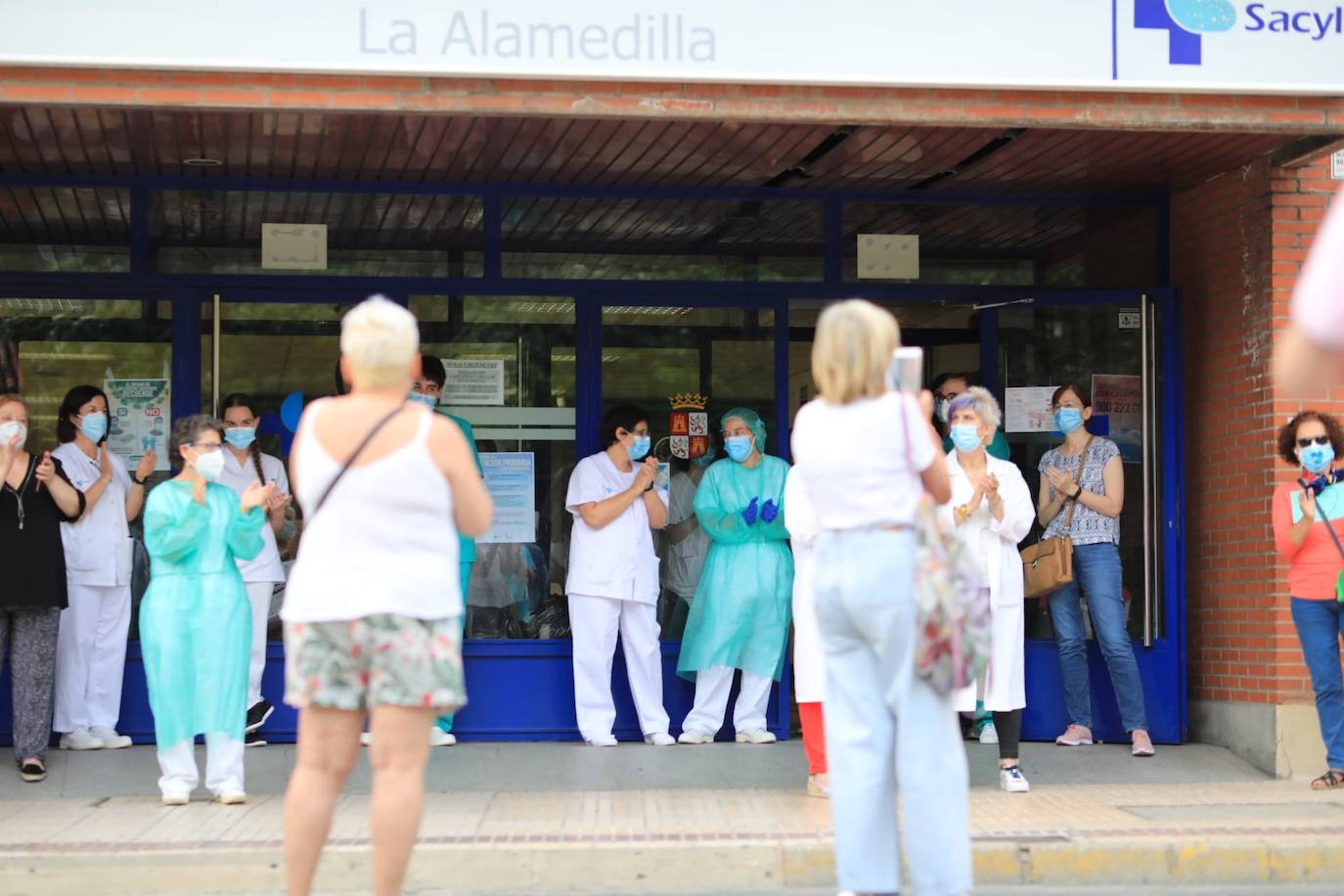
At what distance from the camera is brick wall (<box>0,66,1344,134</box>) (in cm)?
706

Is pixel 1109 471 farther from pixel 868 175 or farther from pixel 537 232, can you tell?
pixel 537 232

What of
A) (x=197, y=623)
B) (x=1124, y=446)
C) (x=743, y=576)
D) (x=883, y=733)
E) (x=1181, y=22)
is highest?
(x=1181, y=22)

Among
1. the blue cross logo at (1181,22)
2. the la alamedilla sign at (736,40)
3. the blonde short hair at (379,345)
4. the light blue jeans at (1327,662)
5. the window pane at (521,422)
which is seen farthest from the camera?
the window pane at (521,422)

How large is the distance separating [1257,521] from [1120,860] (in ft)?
9.49

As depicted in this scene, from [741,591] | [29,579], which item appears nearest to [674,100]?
[741,591]

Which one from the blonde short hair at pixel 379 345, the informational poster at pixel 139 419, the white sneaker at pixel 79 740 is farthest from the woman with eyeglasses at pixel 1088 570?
the blonde short hair at pixel 379 345

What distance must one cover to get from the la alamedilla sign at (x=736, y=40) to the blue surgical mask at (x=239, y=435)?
2.52 m

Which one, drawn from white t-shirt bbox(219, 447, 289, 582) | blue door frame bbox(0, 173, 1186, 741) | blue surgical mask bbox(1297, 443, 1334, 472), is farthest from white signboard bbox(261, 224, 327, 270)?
blue surgical mask bbox(1297, 443, 1334, 472)

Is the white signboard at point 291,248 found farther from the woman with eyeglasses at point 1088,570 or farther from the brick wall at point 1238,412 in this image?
the brick wall at point 1238,412

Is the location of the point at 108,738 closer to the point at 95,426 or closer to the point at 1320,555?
the point at 95,426

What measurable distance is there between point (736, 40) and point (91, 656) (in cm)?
468

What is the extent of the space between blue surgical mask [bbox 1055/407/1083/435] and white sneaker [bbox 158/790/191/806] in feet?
16.1

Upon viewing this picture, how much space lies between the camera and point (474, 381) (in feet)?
31.6

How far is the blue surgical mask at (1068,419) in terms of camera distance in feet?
30.3
